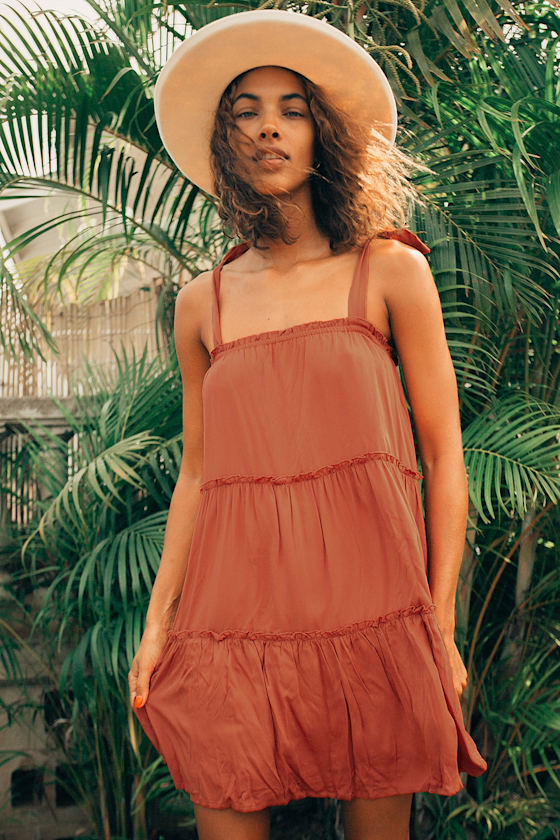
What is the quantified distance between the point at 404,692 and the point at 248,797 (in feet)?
0.93

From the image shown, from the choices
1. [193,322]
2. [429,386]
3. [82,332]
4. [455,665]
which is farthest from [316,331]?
[82,332]

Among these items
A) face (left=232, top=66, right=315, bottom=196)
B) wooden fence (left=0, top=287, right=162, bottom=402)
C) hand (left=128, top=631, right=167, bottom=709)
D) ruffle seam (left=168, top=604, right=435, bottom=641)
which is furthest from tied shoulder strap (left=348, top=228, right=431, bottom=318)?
wooden fence (left=0, top=287, right=162, bottom=402)

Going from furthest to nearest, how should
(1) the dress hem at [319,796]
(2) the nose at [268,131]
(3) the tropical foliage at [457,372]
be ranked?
(3) the tropical foliage at [457,372]
(2) the nose at [268,131]
(1) the dress hem at [319,796]

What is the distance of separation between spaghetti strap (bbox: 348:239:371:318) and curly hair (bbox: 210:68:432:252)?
0.08 meters

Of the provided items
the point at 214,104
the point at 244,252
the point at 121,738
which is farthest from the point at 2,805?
the point at 214,104

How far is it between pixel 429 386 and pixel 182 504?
21.1 inches

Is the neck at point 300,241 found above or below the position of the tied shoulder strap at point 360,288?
above

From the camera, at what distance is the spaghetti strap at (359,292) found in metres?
1.44

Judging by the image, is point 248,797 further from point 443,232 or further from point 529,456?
point 443,232

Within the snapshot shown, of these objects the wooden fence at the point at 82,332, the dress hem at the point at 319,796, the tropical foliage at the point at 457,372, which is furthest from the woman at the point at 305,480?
the wooden fence at the point at 82,332

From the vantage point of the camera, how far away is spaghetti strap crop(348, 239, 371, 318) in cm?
144

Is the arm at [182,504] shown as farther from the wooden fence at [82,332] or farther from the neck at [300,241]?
the wooden fence at [82,332]

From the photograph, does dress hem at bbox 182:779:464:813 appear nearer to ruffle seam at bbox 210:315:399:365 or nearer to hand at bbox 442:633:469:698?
hand at bbox 442:633:469:698

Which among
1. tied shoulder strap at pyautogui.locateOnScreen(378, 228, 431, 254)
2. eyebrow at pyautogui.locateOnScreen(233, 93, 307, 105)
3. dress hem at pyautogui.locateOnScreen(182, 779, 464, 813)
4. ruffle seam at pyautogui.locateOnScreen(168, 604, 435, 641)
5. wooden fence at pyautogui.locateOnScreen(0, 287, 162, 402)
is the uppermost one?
wooden fence at pyautogui.locateOnScreen(0, 287, 162, 402)
